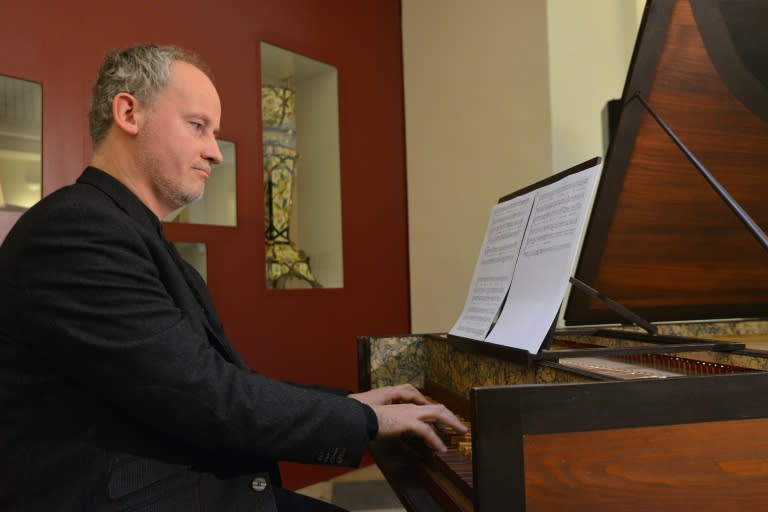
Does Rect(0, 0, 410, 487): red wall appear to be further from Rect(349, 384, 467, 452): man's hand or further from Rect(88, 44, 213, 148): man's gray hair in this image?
Rect(349, 384, 467, 452): man's hand

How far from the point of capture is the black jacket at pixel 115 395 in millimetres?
950

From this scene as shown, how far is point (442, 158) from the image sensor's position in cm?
330

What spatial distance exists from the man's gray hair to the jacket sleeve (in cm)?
35

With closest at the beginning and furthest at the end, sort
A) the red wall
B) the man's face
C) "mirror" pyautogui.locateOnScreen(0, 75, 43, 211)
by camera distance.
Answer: the man's face < "mirror" pyautogui.locateOnScreen(0, 75, 43, 211) < the red wall

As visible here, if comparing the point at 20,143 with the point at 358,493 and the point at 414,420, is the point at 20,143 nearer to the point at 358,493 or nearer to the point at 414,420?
the point at 414,420

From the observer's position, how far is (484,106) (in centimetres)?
313

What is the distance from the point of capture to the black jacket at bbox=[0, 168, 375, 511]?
3.12 ft

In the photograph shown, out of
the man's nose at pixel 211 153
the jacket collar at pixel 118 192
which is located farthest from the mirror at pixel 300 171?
the jacket collar at pixel 118 192

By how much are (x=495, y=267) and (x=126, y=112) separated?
81 centimetres

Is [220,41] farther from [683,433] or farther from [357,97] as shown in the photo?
[683,433]

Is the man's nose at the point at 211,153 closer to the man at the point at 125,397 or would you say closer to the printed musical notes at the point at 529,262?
the man at the point at 125,397

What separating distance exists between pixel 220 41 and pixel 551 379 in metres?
2.07

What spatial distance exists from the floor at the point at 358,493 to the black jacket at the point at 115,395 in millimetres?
1754

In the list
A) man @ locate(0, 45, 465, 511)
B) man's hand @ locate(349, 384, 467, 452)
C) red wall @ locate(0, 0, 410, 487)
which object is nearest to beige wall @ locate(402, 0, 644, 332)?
red wall @ locate(0, 0, 410, 487)
